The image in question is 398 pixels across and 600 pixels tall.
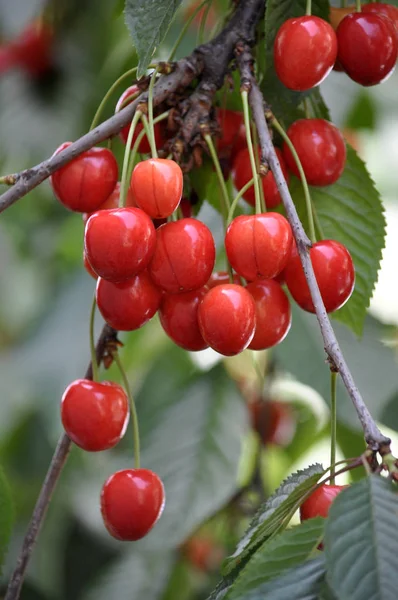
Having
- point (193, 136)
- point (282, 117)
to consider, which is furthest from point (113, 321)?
point (282, 117)

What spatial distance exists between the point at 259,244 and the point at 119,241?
138 millimetres

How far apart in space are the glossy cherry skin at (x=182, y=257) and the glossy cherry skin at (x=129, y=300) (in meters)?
0.03

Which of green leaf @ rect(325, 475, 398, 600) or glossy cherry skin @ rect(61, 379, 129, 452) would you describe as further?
glossy cherry skin @ rect(61, 379, 129, 452)

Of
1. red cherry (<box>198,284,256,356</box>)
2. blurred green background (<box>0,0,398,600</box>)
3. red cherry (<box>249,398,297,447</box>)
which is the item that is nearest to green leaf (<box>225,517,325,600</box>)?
red cherry (<box>198,284,256,356</box>)

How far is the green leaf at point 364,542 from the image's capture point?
0.60 metres

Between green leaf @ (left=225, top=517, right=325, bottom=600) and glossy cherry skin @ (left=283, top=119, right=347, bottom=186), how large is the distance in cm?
47

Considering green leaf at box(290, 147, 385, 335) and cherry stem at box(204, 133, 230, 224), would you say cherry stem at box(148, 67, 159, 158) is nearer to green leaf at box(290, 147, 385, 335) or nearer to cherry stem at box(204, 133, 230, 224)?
cherry stem at box(204, 133, 230, 224)

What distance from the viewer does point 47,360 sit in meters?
1.65

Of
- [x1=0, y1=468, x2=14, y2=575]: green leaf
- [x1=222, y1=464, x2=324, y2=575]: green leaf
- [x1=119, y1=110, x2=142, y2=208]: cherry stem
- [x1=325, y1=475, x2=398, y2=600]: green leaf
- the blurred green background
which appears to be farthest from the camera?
the blurred green background

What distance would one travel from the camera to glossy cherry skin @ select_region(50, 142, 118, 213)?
0.91 meters

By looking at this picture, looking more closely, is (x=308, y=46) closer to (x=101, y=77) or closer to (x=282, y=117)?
(x=282, y=117)

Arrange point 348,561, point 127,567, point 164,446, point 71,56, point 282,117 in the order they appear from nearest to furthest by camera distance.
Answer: point 348,561
point 282,117
point 164,446
point 127,567
point 71,56

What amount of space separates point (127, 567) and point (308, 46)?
1.21 metres

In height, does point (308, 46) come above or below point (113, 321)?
above
